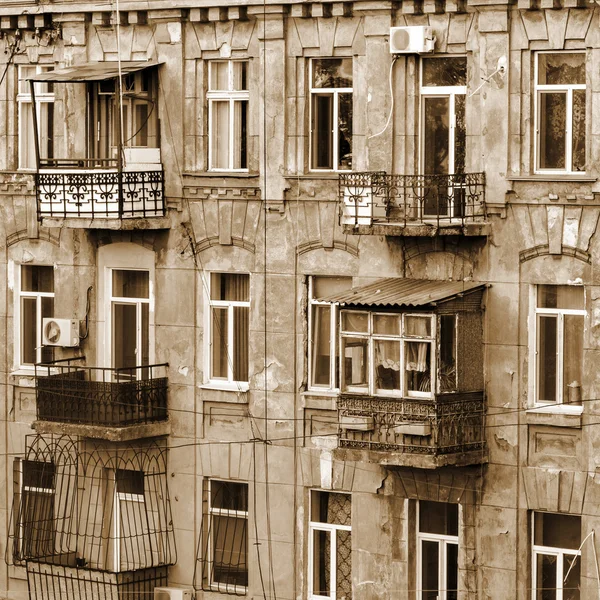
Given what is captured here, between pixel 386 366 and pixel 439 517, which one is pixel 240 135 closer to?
pixel 386 366

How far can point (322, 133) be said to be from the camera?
34.3 m

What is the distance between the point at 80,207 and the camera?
35.3 meters

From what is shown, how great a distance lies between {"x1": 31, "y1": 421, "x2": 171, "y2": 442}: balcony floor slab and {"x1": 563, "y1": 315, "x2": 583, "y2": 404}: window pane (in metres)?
6.62

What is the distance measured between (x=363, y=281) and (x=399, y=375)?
1.79 metres

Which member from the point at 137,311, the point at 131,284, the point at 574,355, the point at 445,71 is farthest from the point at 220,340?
the point at 574,355

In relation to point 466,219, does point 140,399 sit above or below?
below

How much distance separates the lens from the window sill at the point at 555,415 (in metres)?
32.2

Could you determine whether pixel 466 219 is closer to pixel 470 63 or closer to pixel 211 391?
pixel 470 63

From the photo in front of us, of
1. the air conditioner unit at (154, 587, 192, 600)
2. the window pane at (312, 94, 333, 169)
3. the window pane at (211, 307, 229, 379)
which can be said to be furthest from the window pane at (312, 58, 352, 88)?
the air conditioner unit at (154, 587, 192, 600)

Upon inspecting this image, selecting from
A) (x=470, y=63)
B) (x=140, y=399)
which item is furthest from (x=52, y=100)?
(x=470, y=63)

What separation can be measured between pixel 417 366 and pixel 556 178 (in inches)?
126

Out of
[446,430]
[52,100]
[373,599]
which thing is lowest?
[373,599]

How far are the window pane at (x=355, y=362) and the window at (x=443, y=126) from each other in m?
2.07

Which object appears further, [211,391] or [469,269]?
[211,391]
